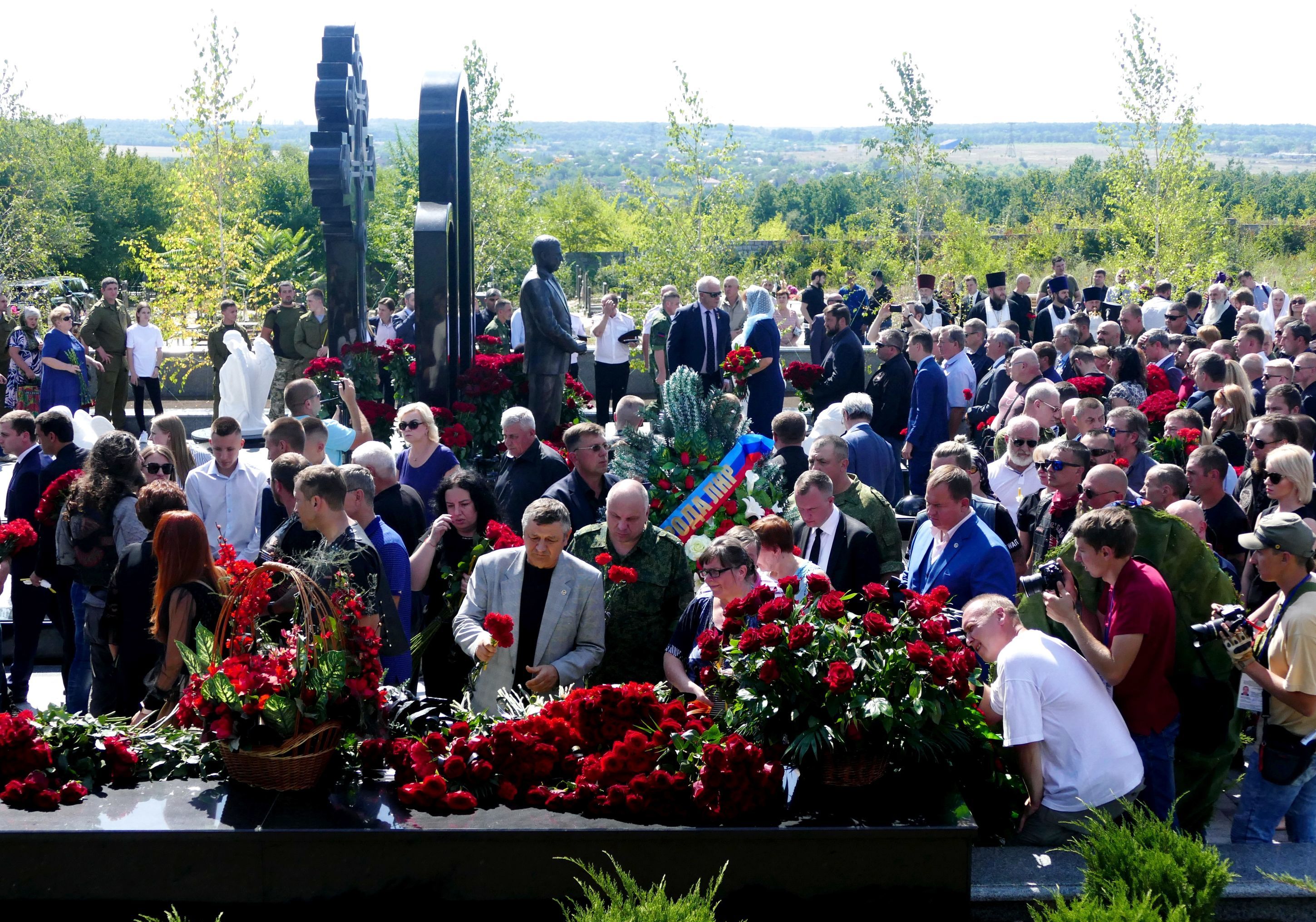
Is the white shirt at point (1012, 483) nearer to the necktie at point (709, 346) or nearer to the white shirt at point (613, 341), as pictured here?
the necktie at point (709, 346)

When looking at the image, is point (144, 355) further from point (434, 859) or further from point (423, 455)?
point (434, 859)

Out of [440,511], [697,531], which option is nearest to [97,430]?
[440,511]

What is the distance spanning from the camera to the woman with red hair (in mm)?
5238

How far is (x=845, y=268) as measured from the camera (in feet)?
130

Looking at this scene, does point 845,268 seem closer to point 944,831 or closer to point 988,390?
point 988,390

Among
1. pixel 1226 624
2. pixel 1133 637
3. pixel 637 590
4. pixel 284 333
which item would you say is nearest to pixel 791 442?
pixel 637 590

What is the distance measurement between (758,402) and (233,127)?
1037 centimetres

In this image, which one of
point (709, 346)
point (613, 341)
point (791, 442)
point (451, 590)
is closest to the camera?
point (451, 590)

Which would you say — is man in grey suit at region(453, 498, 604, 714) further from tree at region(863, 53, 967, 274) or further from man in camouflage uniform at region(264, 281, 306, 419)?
tree at region(863, 53, 967, 274)

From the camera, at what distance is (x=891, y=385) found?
423 inches

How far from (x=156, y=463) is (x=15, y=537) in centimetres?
89

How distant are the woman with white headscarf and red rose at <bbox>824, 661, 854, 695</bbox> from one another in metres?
8.03

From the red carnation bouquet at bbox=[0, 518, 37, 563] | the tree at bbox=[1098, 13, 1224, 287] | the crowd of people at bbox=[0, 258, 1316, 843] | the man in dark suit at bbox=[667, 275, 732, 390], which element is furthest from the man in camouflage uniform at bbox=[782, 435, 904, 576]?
the tree at bbox=[1098, 13, 1224, 287]

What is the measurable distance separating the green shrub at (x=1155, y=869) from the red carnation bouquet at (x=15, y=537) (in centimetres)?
510
